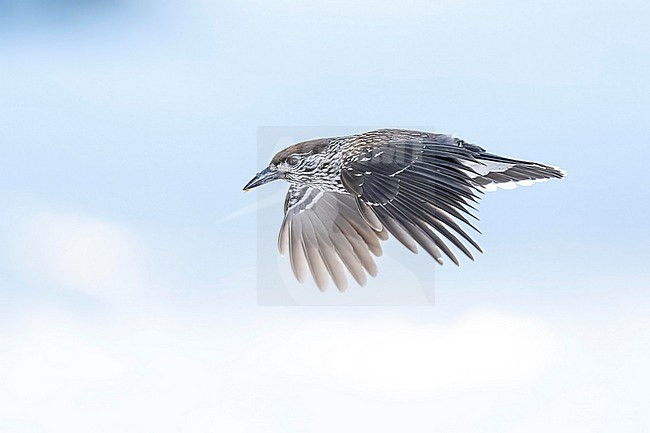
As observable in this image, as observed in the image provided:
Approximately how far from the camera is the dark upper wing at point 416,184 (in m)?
1.25

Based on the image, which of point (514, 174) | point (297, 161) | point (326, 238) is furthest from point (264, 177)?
point (514, 174)

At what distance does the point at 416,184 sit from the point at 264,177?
301 millimetres

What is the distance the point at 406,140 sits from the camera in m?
1.44

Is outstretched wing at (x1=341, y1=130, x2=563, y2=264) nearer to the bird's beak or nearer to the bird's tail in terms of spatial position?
the bird's tail

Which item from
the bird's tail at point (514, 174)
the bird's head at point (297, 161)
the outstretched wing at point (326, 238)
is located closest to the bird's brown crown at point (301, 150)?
the bird's head at point (297, 161)

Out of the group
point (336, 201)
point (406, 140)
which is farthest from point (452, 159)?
point (336, 201)

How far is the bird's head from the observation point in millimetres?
1480

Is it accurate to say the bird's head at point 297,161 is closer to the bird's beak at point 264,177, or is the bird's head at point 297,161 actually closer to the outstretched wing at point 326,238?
the bird's beak at point 264,177

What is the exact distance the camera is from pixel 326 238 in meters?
1.64

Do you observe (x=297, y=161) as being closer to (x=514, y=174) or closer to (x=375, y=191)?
(x=375, y=191)

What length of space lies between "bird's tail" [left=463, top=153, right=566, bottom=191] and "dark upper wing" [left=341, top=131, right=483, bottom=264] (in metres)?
0.08

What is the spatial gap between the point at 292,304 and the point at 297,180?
0.75ft

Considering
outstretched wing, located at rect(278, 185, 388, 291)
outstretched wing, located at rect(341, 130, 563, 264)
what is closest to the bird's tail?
outstretched wing, located at rect(341, 130, 563, 264)

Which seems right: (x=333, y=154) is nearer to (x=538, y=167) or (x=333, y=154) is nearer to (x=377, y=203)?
(x=377, y=203)
